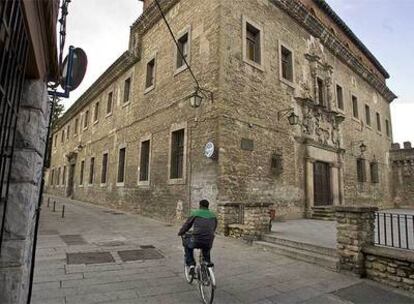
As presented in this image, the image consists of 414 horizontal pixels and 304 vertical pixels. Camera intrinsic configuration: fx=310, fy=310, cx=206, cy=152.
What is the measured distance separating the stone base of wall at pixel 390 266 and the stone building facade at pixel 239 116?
444 centimetres

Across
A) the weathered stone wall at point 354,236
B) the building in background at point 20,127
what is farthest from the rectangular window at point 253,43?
the building in background at point 20,127

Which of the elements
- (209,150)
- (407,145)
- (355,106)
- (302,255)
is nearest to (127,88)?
(209,150)

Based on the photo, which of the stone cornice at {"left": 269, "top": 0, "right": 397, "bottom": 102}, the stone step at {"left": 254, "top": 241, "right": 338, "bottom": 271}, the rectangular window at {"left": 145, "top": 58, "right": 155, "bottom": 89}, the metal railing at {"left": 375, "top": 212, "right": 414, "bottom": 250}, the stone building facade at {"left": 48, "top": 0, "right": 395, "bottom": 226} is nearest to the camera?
the metal railing at {"left": 375, "top": 212, "right": 414, "bottom": 250}

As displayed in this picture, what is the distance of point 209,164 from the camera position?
9.65m

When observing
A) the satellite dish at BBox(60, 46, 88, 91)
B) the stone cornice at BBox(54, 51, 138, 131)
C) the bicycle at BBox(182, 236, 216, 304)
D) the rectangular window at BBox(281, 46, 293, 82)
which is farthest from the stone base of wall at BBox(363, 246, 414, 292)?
the stone cornice at BBox(54, 51, 138, 131)

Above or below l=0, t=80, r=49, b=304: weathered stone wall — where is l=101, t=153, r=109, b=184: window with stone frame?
above

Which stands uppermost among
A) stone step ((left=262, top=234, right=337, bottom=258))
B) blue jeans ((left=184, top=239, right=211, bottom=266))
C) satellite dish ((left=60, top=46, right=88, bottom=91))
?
satellite dish ((left=60, top=46, right=88, bottom=91))

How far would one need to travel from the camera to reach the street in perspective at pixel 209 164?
8.99 feet

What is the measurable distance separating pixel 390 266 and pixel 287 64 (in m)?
9.82

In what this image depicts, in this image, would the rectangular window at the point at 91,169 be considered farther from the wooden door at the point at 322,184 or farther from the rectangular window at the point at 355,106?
the rectangular window at the point at 355,106

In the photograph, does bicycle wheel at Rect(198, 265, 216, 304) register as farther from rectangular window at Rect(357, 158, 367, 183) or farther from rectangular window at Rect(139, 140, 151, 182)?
rectangular window at Rect(357, 158, 367, 183)

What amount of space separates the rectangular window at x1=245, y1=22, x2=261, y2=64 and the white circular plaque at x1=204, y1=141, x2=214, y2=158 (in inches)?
155

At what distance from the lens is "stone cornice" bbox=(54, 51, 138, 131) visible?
16.1 metres

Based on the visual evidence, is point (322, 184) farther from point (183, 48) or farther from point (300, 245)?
point (183, 48)
